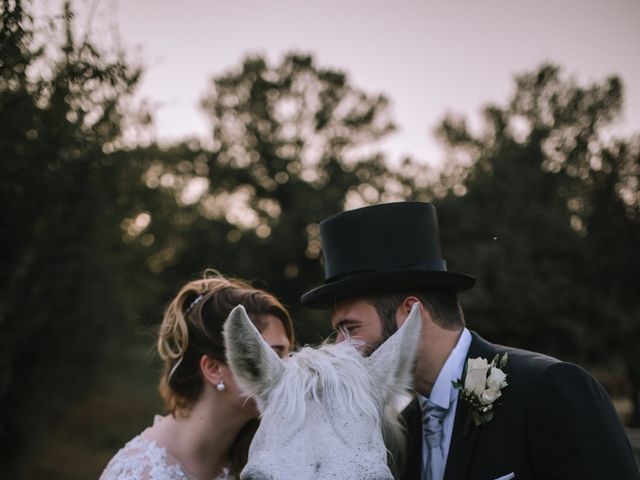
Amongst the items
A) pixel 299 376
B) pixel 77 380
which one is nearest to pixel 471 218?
pixel 77 380

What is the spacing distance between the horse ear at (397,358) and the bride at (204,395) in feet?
3.57

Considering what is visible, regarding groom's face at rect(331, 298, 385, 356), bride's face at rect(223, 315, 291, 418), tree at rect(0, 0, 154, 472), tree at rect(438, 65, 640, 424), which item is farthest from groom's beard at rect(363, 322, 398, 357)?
tree at rect(438, 65, 640, 424)

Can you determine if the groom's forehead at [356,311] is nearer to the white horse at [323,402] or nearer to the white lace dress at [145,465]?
the white horse at [323,402]

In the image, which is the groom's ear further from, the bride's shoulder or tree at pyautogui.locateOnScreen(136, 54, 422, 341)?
tree at pyautogui.locateOnScreen(136, 54, 422, 341)

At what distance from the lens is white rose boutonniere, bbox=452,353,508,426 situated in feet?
9.70

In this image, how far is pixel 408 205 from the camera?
356 cm

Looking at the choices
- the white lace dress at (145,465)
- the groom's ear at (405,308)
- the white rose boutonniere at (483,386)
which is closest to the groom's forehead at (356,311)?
the groom's ear at (405,308)

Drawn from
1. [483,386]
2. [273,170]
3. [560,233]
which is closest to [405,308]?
[483,386]

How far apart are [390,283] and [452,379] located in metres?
0.67

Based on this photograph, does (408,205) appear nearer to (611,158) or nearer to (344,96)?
(611,158)

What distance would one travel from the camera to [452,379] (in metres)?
3.29

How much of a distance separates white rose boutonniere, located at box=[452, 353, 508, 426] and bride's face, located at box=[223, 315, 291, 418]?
133 centimetres

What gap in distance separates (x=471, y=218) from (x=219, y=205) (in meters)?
17.5

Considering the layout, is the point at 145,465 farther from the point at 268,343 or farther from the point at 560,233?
the point at 560,233
